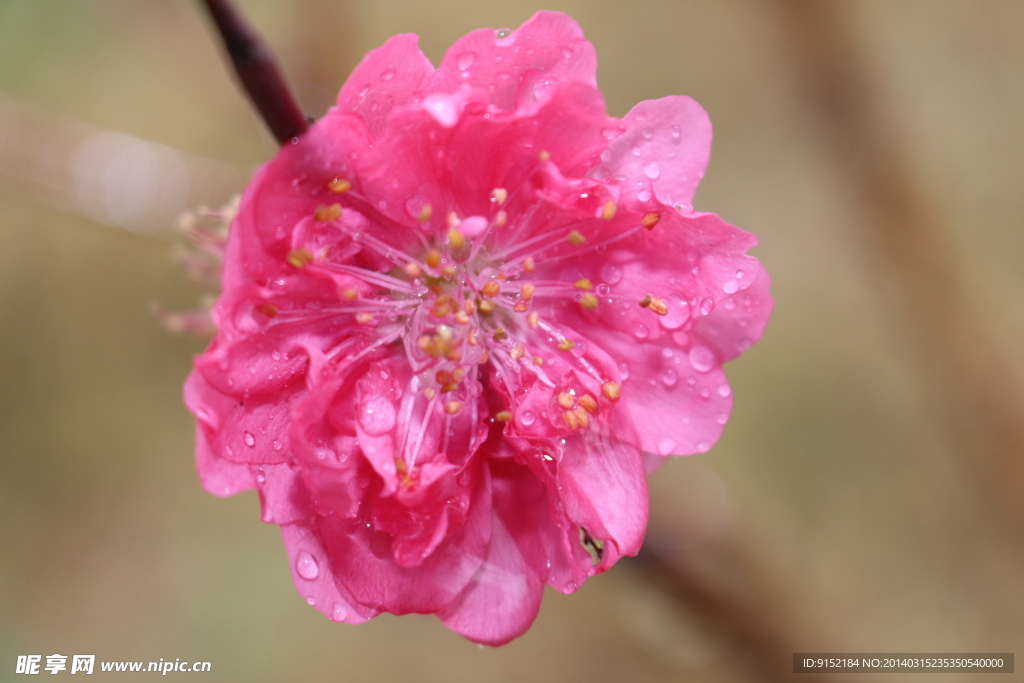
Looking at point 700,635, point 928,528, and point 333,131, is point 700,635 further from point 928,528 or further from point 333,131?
point 333,131

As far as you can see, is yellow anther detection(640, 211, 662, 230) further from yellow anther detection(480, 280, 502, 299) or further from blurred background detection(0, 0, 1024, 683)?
blurred background detection(0, 0, 1024, 683)

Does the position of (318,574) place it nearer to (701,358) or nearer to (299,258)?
(299,258)

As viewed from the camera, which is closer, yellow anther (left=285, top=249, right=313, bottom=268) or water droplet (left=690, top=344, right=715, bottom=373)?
Answer: yellow anther (left=285, top=249, right=313, bottom=268)

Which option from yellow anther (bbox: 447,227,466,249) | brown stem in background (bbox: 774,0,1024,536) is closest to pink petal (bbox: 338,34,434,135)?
Answer: yellow anther (bbox: 447,227,466,249)

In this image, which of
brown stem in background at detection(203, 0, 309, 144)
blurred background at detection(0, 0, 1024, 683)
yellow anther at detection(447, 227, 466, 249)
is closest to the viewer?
brown stem in background at detection(203, 0, 309, 144)

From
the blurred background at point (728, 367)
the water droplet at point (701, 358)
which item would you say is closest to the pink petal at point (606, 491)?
the water droplet at point (701, 358)
